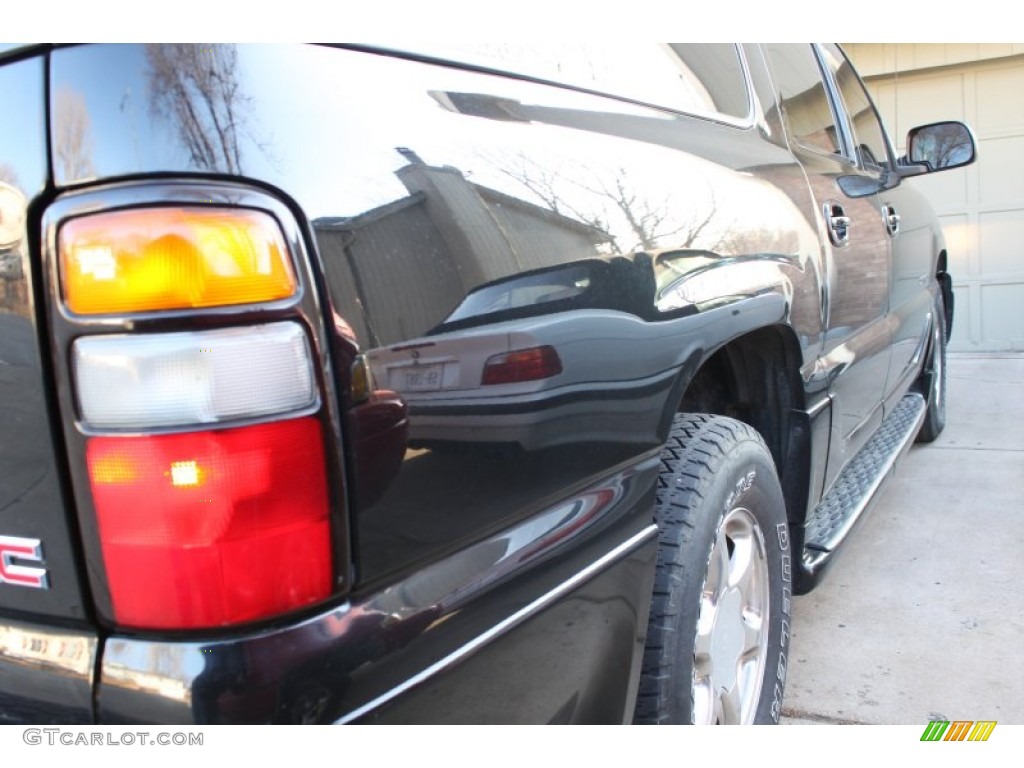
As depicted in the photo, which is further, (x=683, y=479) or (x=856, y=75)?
(x=856, y=75)

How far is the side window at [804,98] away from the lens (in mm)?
2473

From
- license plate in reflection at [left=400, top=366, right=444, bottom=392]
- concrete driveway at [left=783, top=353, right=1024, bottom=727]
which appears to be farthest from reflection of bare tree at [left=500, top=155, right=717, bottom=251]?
Result: concrete driveway at [left=783, top=353, right=1024, bottom=727]

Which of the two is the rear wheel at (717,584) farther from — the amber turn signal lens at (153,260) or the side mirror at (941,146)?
the side mirror at (941,146)

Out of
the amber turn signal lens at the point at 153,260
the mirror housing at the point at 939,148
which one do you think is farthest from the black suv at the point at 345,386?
the mirror housing at the point at 939,148

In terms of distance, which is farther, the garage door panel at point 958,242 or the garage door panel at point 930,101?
the garage door panel at point 958,242

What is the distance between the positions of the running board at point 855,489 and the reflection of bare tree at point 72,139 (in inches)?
76.5

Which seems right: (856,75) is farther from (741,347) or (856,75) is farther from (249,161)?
(249,161)

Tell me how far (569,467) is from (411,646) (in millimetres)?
375

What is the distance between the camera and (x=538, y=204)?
3.93 feet

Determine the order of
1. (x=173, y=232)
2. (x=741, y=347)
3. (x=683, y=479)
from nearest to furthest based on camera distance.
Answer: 1. (x=173, y=232)
2. (x=683, y=479)
3. (x=741, y=347)

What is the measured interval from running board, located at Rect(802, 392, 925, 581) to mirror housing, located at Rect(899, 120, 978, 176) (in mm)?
1120

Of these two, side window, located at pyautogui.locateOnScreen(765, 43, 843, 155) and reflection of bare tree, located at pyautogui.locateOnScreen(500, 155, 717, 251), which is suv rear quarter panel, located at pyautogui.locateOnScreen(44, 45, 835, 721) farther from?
side window, located at pyautogui.locateOnScreen(765, 43, 843, 155)

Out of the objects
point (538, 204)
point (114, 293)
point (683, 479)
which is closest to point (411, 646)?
point (114, 293)

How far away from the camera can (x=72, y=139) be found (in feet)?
2.75
